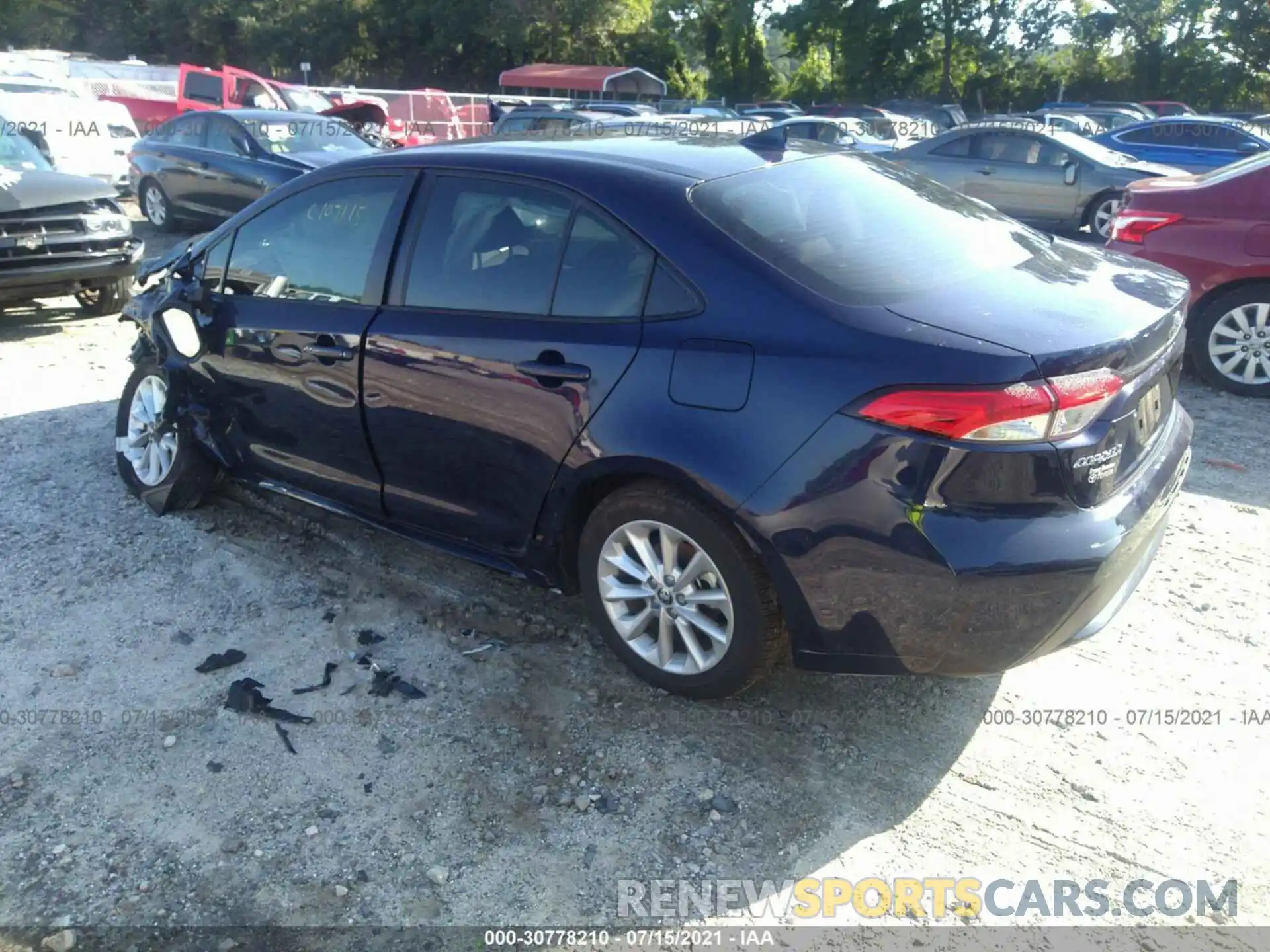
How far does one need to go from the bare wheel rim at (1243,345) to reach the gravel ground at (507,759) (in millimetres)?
2673

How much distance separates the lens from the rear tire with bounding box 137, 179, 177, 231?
521 inches

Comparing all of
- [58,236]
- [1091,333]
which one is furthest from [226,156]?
[1091,333]

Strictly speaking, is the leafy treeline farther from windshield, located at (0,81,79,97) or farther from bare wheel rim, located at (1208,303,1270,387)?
bare wheel rim, located at (1208,303,1270,387)

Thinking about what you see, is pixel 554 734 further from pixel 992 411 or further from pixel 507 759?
pixel 992 411

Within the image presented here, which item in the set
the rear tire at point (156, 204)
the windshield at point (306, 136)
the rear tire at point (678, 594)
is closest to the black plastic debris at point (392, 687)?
the rear tire at point (678, 594)

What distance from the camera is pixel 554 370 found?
10.9ft

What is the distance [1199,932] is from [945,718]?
97 centimetres

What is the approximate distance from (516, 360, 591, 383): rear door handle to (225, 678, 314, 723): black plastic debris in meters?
1.33

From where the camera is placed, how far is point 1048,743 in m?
3.28

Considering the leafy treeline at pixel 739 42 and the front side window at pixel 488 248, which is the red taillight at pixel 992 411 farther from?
the leafy treeline at pixel 739 42

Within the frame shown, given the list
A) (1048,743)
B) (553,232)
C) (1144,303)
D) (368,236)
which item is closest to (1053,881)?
(1048,743)

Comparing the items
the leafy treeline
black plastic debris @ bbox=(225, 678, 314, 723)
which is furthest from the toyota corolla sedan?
the leafy treeline

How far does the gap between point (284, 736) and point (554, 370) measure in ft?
4.71

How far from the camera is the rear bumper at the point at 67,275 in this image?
308 inches
